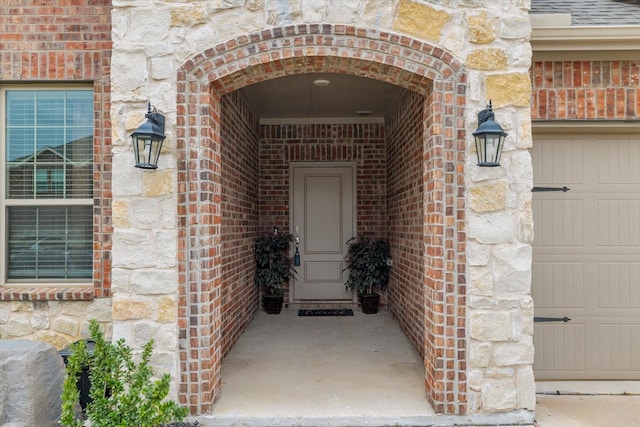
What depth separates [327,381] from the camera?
362cm

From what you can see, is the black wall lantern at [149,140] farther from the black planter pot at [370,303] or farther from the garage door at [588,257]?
the black planter pot at [370,303]

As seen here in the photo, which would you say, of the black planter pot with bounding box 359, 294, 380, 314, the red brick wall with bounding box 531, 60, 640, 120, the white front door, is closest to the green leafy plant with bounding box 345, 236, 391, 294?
the black planter pot with bounding box 359, 294, 380, 314

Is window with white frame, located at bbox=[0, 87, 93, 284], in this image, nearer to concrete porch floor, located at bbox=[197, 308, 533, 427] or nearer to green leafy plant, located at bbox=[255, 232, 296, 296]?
concrete porch floor, located at bbox=[197, 308, 533, 427]

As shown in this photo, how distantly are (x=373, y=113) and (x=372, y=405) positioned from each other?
13.2 ft

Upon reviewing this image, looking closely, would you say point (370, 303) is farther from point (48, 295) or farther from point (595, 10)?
point (595, 10)

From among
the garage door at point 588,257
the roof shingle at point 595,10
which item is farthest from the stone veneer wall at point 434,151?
the roof shingle at point 595,10

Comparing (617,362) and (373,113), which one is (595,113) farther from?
(373,113)

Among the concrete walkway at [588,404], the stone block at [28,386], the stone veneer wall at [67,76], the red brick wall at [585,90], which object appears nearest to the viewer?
the stone block at [28,386]

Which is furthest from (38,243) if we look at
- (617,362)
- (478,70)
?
(617,362)

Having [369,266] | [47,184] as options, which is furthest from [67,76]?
[369,266]

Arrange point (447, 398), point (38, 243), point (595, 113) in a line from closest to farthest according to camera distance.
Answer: point (447, 398) → point (595, 113) → point (38, 243)

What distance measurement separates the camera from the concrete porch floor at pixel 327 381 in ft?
9.80

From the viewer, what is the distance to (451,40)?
3.03 meters

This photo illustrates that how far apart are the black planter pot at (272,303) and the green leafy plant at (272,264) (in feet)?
0.18
